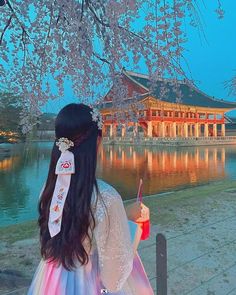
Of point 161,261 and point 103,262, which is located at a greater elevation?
point 103,262

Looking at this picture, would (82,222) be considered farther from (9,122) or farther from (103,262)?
(9,122)

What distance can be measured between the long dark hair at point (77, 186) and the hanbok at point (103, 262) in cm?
3

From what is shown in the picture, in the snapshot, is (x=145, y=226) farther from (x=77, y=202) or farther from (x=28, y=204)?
(x=28, y=204)

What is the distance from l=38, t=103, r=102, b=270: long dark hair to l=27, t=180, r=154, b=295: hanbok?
3 cm

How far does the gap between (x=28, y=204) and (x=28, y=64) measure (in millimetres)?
5333

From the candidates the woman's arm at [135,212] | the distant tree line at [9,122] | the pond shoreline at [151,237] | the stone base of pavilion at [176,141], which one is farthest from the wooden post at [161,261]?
the stone base of pavilion at [176,141]

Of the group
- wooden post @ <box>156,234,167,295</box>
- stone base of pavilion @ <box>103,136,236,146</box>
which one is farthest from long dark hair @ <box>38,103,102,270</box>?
stone base of pavilion @ <box>103,136,236,146</box>

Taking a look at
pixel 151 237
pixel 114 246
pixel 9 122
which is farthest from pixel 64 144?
pixel 9 122

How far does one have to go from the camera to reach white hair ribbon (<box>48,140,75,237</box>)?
113 cm

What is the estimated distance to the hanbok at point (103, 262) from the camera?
1.14m

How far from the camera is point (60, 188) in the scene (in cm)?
116

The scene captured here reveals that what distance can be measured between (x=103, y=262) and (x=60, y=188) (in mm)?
318

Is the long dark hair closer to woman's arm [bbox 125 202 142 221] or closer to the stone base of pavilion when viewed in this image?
woman's arm [bbox 125 202 142 221]

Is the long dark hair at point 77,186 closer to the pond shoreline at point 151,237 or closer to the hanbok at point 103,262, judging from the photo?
the hanbok at point 103,262
